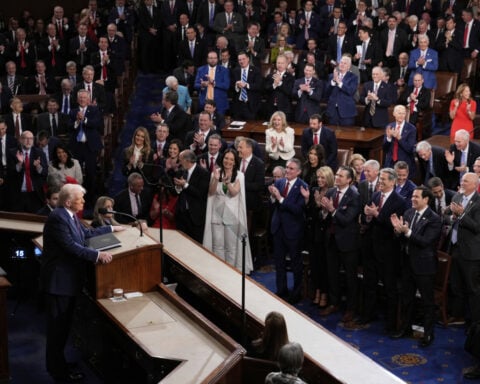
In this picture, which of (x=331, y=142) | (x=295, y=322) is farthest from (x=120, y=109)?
(x=295, y=322)

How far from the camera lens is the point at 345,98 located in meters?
11.5

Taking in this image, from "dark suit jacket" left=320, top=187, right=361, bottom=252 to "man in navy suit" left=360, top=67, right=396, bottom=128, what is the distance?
3485mm

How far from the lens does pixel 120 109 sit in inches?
512

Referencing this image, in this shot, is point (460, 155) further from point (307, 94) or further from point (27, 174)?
point (27, 174)

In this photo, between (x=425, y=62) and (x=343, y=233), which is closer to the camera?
(x=343, y=233)

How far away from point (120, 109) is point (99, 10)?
317 cm

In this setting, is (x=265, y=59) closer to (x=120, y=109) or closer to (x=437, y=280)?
(x=120, y=109)

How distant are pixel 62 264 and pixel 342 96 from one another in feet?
18.7

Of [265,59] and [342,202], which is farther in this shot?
[265,59]

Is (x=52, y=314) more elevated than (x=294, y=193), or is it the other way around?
(x=294, y=193)

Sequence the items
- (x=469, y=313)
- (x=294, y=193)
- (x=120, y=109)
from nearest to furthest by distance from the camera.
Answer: (x=469, y=313) < (x=294, y=193) < (x=120, y=109)

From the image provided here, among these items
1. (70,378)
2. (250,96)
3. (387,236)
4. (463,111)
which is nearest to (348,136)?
(463,111)

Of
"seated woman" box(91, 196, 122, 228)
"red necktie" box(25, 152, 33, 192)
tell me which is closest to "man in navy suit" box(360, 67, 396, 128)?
"red necktie" box(25, 152, 33, 192)

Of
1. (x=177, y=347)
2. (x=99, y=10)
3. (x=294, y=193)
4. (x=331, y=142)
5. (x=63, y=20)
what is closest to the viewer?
(x=177, y=347)
